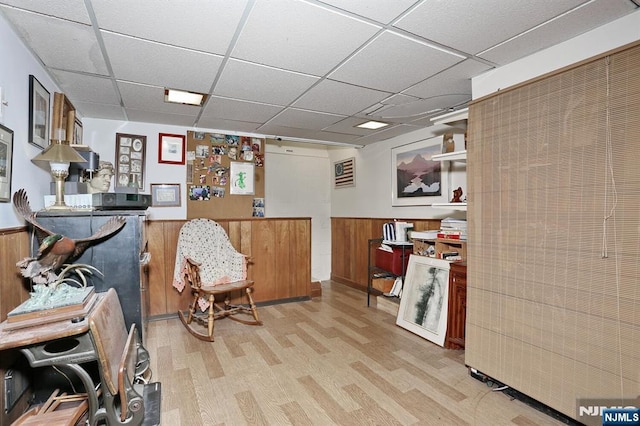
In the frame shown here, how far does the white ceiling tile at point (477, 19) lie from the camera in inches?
60.7

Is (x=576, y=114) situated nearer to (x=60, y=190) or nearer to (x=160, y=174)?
(x=60, y=190)

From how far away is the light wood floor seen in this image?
1.86 m

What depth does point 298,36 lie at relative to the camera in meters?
1.82

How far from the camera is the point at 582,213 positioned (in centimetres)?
172

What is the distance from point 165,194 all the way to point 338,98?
2.52m

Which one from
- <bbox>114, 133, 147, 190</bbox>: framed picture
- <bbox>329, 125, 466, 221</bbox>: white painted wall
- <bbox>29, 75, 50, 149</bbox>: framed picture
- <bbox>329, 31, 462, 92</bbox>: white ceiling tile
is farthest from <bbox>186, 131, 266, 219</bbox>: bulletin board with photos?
<bbox>329, 31, 462, 92</bbox>: white ceiling tile

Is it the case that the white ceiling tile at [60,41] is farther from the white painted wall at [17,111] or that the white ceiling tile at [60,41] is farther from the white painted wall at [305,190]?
the white painted wall at [305,190]

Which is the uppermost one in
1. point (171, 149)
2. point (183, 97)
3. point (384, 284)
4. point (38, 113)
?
point (183, 97)

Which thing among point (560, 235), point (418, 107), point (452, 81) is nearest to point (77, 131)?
point (418, 107)

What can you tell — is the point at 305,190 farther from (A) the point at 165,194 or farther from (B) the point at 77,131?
(B) the point at 77,131

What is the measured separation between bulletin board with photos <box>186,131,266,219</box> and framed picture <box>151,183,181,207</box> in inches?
5.6

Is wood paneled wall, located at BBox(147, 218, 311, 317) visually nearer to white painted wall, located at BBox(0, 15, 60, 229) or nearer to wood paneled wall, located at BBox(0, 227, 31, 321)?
white painted wall, located at BBox(0, 15, 60, 229)

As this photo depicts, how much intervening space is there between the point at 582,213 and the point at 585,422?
3.85 feet

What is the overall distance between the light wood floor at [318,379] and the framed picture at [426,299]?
110 millimetres
